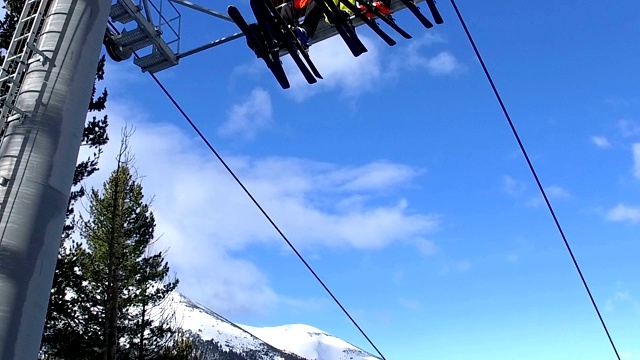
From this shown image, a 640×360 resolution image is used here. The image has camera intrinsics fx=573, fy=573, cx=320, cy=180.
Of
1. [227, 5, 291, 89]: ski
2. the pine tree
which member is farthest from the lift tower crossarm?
the pine tree

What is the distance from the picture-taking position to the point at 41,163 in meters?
6.96

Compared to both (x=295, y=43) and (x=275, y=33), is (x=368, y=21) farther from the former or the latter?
(x=275, y=33)

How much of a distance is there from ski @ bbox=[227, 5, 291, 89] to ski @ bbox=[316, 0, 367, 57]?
1.32 meters

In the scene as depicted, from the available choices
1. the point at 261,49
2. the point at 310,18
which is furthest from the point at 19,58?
the point at 310,18

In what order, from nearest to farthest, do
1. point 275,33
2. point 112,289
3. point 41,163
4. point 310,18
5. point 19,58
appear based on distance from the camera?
point 41,163 → point 19,58 → point 275,33 → point 310,18 → point 112,289

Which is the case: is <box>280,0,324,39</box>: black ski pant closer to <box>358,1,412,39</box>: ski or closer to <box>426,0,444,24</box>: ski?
<box>358,1,412,39</box>: ski

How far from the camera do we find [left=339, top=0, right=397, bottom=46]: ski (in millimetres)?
10594

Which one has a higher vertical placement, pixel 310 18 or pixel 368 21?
pixel 310 18

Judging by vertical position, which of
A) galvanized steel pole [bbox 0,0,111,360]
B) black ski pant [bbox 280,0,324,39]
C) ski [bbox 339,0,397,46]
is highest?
black ski pant [bbox 280,0,324,39]

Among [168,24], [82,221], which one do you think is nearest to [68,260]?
[82,221]

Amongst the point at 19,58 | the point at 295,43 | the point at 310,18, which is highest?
the point at 310,18

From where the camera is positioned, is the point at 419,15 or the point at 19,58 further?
the point at 419,15

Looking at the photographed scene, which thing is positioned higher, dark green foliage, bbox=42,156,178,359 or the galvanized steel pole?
dark green foliage, bbox=42,156,178,359

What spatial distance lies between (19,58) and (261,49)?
462 centimetres
